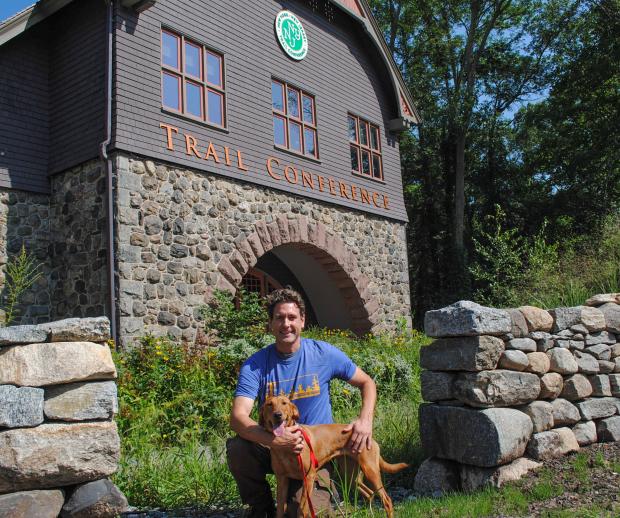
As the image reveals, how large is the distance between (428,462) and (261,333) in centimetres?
465

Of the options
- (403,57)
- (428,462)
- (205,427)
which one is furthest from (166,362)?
(403,57)

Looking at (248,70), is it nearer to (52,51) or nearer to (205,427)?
(52,51)

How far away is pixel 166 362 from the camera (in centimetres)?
797

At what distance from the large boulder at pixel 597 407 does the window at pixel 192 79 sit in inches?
302

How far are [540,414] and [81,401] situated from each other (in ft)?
12.2

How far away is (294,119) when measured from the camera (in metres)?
13.1

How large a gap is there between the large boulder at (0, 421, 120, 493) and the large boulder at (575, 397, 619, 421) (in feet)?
13.7

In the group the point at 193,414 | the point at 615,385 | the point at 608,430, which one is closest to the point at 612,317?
the point at 615,385

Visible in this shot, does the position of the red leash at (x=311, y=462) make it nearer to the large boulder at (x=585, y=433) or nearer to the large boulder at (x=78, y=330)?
the large boulder at (x=78, y=330)

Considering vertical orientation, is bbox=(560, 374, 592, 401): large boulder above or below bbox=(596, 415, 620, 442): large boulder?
above

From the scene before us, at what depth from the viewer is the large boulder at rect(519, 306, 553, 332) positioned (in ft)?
18.1

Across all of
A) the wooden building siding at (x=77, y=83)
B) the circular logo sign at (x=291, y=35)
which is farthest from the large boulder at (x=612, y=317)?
the circular logo sign at (x=291, y=35)

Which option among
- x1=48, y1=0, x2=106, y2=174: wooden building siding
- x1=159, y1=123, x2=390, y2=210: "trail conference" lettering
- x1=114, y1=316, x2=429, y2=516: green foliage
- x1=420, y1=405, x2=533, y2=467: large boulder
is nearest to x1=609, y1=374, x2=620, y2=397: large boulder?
x1=420, y1=405, x2=533, y2=467: large boulder

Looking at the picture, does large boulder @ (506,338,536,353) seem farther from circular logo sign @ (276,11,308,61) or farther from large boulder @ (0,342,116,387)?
circular logo sign @ (276,11,308,61)
